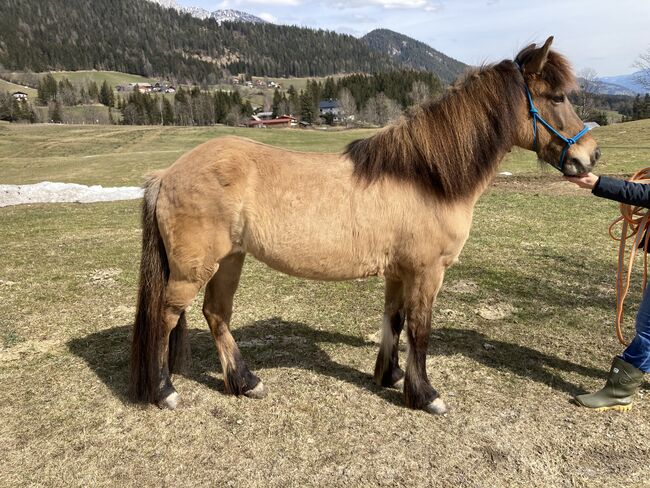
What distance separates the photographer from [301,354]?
431 centimetres

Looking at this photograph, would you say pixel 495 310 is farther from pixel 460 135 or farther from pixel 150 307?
pixel 150 307

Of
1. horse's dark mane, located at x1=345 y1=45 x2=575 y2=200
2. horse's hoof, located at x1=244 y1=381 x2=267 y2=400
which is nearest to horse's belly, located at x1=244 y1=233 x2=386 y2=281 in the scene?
horse's dark mane, located at x1=345 y1=45 x2=575 y2=200

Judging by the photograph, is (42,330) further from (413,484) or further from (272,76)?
(272,76)

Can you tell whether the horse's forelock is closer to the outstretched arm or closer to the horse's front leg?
the outstretched arm

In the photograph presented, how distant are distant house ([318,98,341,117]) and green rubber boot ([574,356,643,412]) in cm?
8440

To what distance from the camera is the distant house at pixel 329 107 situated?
278ft

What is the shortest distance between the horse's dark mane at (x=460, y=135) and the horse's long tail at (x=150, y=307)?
1625 mm

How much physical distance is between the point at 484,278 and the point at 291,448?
4082mm

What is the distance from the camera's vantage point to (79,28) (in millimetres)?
168375

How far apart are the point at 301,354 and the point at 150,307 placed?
5.17 ft

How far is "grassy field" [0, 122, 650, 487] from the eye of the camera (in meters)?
2.85

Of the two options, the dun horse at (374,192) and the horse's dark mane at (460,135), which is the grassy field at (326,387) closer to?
the dun horse at (374,192)

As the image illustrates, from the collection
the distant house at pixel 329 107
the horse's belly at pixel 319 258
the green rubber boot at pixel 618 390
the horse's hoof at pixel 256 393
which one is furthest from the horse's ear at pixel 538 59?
the distant house at pixel 329 107

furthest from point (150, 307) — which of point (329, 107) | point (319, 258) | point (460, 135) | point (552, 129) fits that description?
point (329, 107)
